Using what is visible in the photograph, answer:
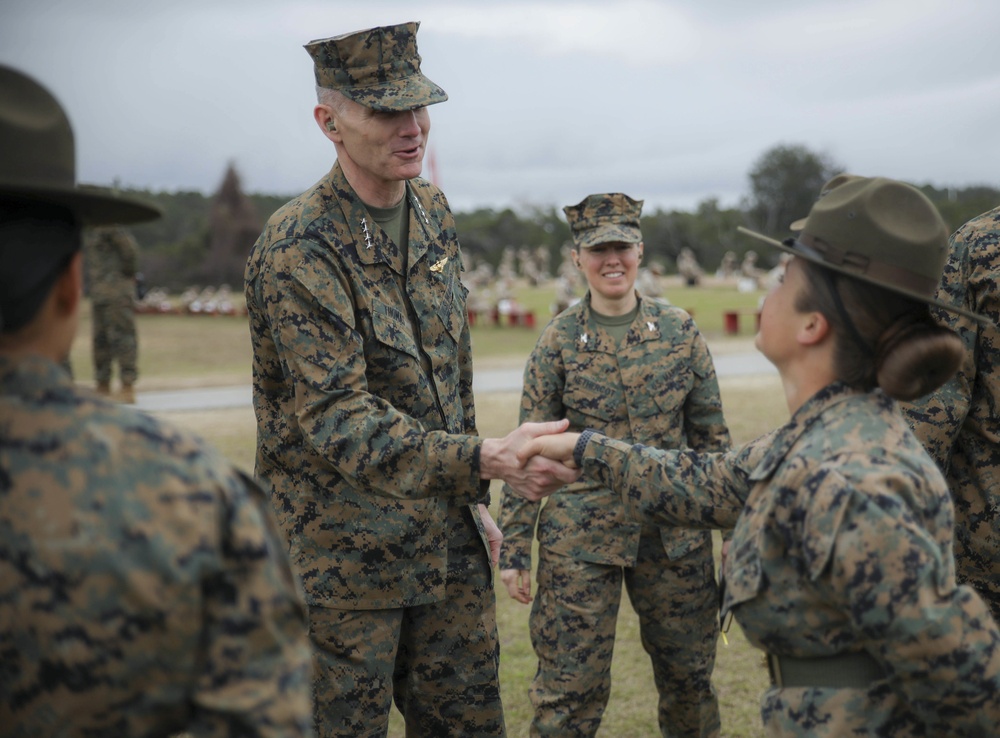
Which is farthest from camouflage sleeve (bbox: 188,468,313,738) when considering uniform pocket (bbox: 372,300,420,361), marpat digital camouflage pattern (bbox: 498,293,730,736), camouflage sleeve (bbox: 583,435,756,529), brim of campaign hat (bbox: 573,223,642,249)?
brim of campaign hat (bbox: 573,223,642,249)

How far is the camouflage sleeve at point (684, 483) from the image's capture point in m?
3.01

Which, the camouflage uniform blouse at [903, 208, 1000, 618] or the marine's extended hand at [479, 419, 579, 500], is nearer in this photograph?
the marine's extended hand at [479, 419, 579, 500]

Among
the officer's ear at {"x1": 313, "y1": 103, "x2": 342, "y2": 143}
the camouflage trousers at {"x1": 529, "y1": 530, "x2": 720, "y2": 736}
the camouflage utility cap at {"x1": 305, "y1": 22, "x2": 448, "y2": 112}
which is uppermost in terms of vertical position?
the camouflage utility cap at {"x1": 305, "y1": 22, "x2": 448, "y2": 112}

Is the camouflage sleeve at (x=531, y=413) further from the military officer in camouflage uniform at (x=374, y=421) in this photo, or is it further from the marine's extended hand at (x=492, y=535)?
the military officer in camouflage uniform at (x=374, y=421)

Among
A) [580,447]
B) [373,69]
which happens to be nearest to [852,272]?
[580,447]

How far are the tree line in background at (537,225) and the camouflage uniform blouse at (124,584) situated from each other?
47.2 metres

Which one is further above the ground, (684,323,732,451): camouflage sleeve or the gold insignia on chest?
the gold insignia on chest

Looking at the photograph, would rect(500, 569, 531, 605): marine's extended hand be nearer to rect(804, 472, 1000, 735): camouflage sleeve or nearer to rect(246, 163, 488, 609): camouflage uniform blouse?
rect(246, 163, 488, 609): camouflage uniform blouse

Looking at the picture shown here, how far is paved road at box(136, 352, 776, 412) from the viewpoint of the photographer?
1480 cm

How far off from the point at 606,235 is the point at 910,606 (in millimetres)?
3048

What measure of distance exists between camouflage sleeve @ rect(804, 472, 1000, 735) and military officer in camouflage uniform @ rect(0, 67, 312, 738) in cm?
114

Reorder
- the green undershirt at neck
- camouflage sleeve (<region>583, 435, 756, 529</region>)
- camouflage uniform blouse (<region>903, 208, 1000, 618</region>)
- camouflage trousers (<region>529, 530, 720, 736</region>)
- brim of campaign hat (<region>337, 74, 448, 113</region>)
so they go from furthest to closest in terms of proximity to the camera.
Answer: the green undershirt at neck < camouflage trousers (<region>529, 530, 720, 736</region>) < camouflage uniform blouse (<region>903, 208, 1000, 618</region>) < brim of campaign hat (<region>337, 74, 448, 113</region>) < camouflage sleeve (<region>583, 435, 756, 529</region>)

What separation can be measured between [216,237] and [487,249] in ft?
52.1

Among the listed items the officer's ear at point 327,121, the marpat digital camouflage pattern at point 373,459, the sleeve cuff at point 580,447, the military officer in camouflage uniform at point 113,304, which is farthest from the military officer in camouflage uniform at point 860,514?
the military officer in camouflage uniform at point 113,304
